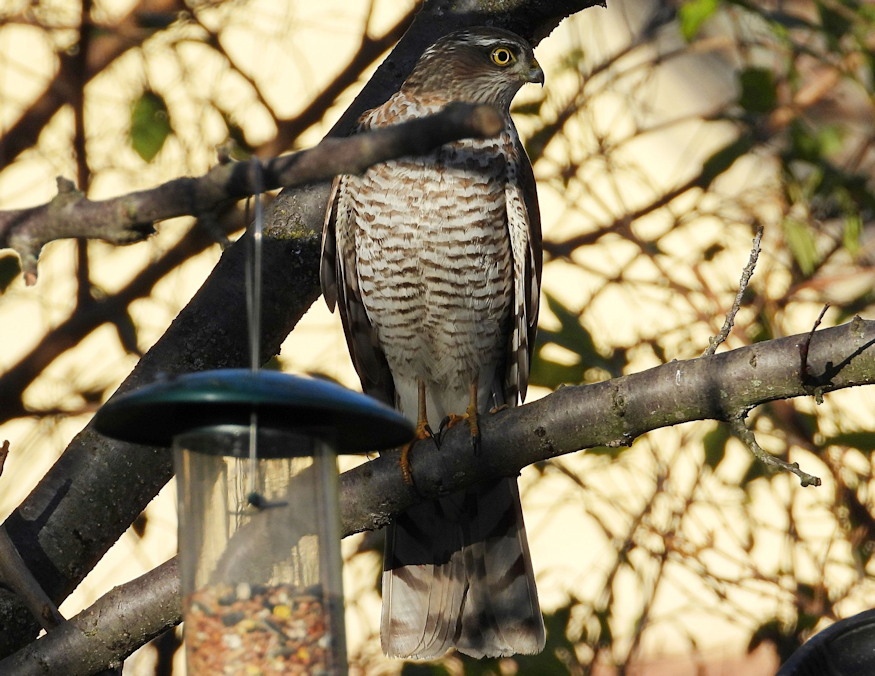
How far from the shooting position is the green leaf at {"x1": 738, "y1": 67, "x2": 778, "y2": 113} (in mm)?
4133

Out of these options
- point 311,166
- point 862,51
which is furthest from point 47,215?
point 862,51

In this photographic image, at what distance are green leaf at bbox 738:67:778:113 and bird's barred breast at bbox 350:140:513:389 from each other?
1136 mm

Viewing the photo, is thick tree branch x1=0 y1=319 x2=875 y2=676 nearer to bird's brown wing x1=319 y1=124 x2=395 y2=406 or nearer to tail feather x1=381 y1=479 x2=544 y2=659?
tail feather x1=381 y1=479 x2=544 y2=659

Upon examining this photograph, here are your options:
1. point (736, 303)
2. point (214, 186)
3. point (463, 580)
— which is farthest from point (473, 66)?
point (214, 186)

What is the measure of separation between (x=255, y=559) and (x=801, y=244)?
2.79 meters

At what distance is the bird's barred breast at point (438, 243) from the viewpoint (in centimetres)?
349

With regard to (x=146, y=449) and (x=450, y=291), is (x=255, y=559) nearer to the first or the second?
(x=146, y=449)

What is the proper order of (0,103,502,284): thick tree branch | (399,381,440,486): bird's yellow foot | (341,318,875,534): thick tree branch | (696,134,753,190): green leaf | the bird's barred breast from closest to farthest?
1. (0,103,502,284): thick tree branch
2. (341,318,875,534): thick tree branch
3. (399,381,440,486): bird's yellow foot
4. the bird's barred breast
5. (696,134,753,190): green leaf

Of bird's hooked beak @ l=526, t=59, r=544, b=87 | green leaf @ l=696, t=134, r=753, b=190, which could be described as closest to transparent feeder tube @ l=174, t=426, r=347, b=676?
bird's hooked beak @ l=526, t=59, r=544, b=87

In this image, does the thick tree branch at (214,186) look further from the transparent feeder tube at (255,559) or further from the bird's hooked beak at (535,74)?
the bird's hooked beak at (535,74)

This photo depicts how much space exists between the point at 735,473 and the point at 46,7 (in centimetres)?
368

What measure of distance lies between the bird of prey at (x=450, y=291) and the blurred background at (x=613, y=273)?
1.14ft

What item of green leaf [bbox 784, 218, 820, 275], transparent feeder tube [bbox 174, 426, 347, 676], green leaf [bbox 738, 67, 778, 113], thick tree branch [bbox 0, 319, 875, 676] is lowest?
transparent feeder tube [bbox 174, 426, 347, 676]

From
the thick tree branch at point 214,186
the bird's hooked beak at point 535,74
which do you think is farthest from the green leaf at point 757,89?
the thick tree branch at point 214,186
